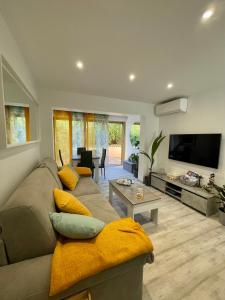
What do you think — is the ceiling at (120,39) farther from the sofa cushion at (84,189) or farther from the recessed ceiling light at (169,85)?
the sofa cushion at (84,189)

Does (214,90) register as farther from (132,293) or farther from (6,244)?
(6,244)

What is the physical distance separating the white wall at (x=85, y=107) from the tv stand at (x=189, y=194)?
1273 millimetres

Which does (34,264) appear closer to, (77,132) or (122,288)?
(122,288)

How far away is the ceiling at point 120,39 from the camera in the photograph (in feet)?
3.71

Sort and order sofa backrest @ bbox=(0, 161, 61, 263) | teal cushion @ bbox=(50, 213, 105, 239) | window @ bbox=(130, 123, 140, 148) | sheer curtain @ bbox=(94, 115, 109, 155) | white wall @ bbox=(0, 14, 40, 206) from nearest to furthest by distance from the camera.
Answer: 1. sofa backrest @ bbox=(0, 161, 61, 263)
2. teal cushion @ bbox=(50, 213, 105, 239)
3. white wall @ bbox=(0, 14, 40, 206)
4. sheer curtain @ bbox=(94, 115, 109, 155)
5. window @ bbox=(130, 123, 140, 148)

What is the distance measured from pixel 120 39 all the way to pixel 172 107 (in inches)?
97.6

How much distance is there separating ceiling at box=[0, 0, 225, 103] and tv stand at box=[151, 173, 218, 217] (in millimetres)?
2063


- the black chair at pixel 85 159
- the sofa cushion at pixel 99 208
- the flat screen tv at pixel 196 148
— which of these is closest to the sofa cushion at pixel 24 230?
the sofa cushion at pixel 99 208

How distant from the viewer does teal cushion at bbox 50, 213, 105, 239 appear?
Answer: 3.51ft

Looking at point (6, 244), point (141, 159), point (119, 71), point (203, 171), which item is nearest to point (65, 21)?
point (119, 71)

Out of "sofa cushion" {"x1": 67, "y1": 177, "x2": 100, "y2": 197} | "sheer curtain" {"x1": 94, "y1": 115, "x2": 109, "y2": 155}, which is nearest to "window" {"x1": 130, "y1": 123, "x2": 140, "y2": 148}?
"sheer curtain" {"x1": 94, "y1": 115, "x2": 109, "y2": 155}

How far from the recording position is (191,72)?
222 cm

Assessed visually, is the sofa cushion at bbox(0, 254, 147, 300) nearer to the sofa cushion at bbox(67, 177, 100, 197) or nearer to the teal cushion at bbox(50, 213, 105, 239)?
the teal cushion at bbox(50, 213, 105, 239)

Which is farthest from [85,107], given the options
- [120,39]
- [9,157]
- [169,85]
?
[9,157]
